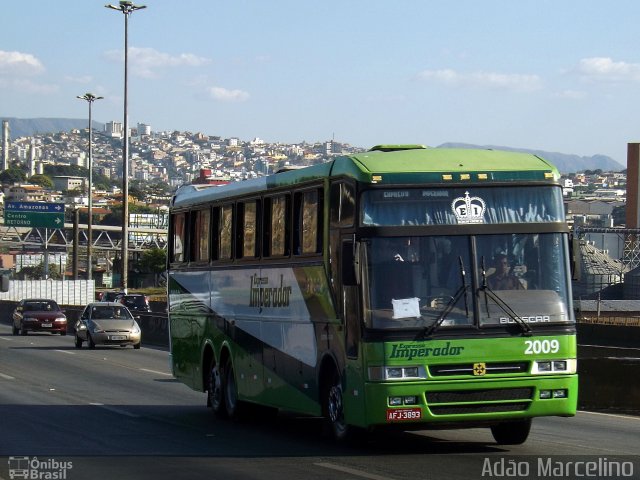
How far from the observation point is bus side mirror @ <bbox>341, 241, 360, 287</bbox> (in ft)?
41.1

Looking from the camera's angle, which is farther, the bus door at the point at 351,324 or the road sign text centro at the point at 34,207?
the road sign text centro at the point at 34,207

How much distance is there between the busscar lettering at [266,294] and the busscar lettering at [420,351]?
2902 mm

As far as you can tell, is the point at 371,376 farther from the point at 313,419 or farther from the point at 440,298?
the point at 313,419

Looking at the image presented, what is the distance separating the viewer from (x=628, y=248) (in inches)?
3925

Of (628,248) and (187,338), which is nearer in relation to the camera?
(187,338)

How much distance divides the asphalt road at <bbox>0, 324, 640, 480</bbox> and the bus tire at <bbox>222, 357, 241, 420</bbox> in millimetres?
171

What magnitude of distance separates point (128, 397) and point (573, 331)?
1085 centimetres

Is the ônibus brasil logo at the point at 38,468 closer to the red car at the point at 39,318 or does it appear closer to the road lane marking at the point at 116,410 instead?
the road lane marking at the point at 116,410

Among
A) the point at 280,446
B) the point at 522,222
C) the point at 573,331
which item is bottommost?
the point at 280,446

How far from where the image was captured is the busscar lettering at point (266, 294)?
15375mm

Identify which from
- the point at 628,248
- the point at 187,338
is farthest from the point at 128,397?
the point at 628,248

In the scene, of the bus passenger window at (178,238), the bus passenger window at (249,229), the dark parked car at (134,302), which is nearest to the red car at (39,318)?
the dark parked car at (134,302)

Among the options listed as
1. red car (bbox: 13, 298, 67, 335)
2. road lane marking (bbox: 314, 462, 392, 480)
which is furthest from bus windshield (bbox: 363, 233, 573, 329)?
red car (bbox: 13, 298, 67, 335)

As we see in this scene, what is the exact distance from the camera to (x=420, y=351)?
493 inches
